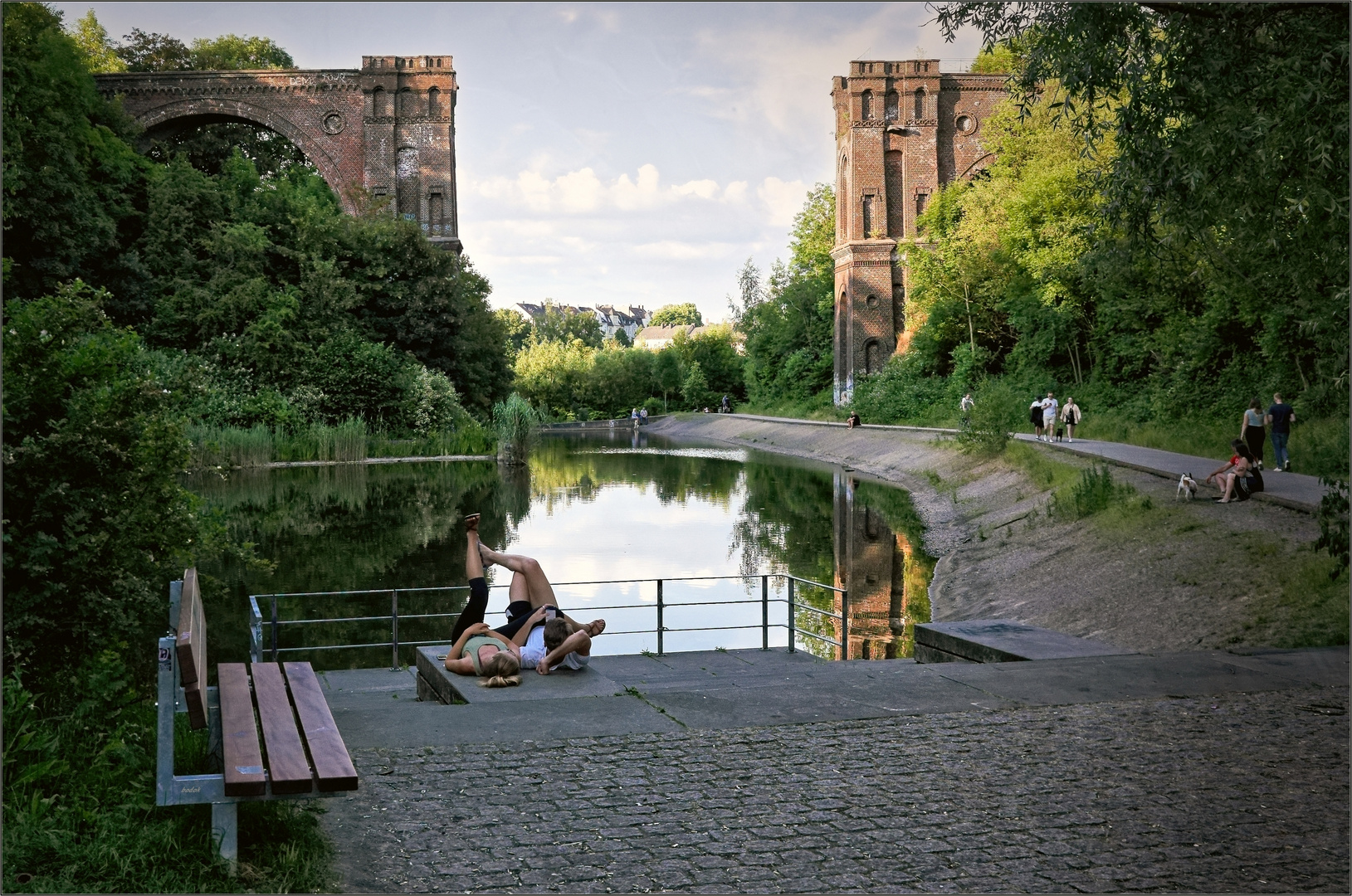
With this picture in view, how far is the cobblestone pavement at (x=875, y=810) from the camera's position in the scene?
13.4 feet

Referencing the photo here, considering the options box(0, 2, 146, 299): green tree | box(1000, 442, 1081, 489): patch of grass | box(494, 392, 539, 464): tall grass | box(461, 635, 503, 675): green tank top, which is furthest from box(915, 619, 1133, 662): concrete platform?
box(494, 392, 539, 464): tall grass

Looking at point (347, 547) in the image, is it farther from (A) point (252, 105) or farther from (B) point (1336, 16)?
(A) point (252, 105)

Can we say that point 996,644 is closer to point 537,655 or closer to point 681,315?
point 537,655

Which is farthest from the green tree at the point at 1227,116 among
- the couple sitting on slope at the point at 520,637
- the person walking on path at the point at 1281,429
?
the person walking on path at the point at 1281,429

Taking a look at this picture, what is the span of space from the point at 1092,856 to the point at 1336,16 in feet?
16.9

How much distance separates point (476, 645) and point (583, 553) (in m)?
12.9

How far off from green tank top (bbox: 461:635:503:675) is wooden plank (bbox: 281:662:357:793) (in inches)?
73.1

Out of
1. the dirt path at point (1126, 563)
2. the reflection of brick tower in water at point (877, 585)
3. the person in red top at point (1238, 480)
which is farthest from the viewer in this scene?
the person in red top at point (1238, 480)

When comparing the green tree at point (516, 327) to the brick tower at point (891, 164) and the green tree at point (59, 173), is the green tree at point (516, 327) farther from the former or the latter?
the green tree at point (59, 173)

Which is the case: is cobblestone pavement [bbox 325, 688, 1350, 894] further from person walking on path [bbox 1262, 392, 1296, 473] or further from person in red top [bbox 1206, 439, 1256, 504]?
person walking on path [bbox 1262, 392, 1296, 473]

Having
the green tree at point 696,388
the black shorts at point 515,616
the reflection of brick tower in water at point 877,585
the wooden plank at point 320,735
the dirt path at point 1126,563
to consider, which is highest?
the green tree at point 696,388

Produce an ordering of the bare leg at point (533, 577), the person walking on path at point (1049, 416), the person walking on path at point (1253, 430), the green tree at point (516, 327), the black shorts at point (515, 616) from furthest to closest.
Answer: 1. the green tree at point (516, 327)
2. the person walking on path at point (1049, 416)
3. the person walking on path at point (1253, 430)
4. the bare leg at point (533, 577)
5. the black shorts at point (515, 616)

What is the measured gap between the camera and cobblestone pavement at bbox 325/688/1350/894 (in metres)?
4.10

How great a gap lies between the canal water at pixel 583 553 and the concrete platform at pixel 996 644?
1.46 metres
